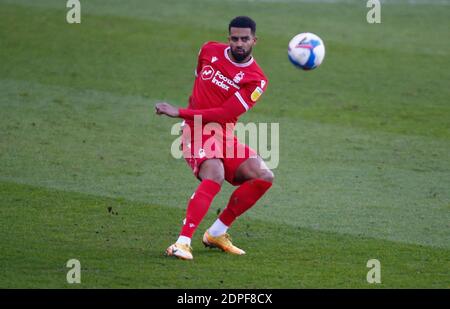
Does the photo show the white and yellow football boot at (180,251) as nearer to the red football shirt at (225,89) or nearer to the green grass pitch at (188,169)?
the green grass pitch at (188,169)

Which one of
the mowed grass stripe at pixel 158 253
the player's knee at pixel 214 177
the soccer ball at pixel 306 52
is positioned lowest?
the mowed grass stripe at pixel 158 253

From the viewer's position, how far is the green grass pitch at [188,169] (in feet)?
27.2

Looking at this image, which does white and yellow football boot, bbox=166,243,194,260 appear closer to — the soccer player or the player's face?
the soccer player

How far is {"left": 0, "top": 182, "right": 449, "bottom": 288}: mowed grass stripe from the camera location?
25.2ft

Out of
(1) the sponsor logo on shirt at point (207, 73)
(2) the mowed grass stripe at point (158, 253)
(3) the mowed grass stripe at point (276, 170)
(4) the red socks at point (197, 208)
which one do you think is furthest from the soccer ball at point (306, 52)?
(3) the mowed grass stripe at point (276, 170)

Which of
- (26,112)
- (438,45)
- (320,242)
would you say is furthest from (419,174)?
(438,45)

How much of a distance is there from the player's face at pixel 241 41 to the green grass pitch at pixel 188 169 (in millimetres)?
1731

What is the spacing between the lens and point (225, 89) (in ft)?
28.7

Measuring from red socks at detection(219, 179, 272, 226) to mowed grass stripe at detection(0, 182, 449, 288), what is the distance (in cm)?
35

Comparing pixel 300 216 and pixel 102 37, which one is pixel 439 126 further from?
pixel 102 37

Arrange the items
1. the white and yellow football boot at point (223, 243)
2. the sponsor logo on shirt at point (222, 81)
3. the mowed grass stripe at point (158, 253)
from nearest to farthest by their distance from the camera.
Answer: the mowed grass stripe at point (158, 253) → the white and yellow football boot at point (223, 243) → the sponsor logo on shirt at point (222, 81)

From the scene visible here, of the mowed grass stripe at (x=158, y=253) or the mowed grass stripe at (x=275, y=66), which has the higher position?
the mowed grass stripe at (x=275, y=66)

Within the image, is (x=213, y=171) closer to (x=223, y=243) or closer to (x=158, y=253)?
(x=223, y=243)

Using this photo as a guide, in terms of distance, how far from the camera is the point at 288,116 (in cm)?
1462
